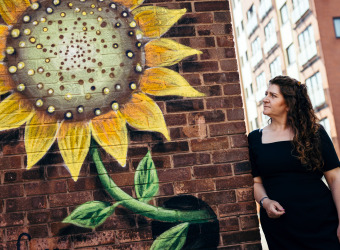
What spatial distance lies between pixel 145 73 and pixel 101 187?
33.0 inches

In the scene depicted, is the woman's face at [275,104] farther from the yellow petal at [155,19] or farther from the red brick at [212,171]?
the yellow petal at [155,19]

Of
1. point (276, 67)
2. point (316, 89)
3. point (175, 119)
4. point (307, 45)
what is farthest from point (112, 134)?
point (276, 67)

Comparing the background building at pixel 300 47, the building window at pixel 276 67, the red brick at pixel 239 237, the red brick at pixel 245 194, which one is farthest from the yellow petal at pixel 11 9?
the building window at pixel 276 67

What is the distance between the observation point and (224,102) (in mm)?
2959

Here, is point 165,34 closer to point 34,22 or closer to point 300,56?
point 34,22

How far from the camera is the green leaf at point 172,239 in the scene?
109 inches

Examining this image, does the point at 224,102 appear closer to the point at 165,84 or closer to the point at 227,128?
the point at 227,128

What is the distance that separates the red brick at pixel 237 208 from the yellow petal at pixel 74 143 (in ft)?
3.26

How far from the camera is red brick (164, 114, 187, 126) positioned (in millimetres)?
2887

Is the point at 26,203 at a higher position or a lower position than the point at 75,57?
lower

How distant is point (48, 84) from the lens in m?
2.86

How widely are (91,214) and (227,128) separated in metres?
1.09

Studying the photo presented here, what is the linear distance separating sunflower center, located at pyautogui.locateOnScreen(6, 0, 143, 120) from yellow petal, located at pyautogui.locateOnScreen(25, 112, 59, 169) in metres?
0.06

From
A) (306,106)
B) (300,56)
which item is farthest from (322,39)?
(306,106)
